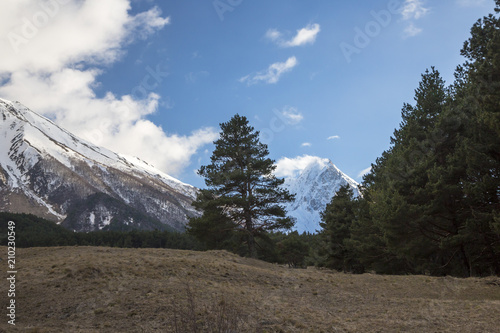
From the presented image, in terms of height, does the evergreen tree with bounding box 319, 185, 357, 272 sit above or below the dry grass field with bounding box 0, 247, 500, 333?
above

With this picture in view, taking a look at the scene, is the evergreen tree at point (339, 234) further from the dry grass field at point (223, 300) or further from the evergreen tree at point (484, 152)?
the dry grass field at point (223, 300)

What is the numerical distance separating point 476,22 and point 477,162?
9.37 meters

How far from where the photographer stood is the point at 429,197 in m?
19.8

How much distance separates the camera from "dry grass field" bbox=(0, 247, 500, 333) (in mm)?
8555

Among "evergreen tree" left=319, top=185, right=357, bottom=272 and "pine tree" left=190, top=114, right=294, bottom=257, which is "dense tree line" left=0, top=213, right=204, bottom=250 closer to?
"evergreen tree" left=319, top=185, right=357, bottom=272

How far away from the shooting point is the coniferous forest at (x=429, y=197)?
1645 cm

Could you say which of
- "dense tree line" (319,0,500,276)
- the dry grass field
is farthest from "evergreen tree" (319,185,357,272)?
the dry grass field

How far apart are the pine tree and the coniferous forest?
9 cm

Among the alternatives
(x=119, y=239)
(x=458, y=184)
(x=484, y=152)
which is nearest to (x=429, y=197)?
(x=458, y=184)

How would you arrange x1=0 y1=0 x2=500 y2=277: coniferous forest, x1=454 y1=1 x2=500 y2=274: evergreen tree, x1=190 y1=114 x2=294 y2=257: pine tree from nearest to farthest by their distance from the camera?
x1=454 y1=1 x2=500 y2=274: evergreen tree
x1=0 y1=0 x2=500 y2=277: coniferous forest
x1=190 y1=114 x2=294 y2=257: pine tree

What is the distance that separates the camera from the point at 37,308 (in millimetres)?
9969

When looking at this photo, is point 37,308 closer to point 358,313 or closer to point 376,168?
point 358,313

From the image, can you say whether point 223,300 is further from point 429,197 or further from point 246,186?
point 246,186

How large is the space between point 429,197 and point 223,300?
50.1 ft
